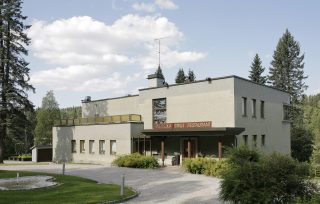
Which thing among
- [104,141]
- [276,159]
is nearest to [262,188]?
[276,159]

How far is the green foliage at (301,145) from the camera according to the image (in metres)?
45.8

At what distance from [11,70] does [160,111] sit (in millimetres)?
18015

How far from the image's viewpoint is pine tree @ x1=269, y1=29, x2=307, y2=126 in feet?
233

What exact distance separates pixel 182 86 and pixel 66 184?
1622 cm

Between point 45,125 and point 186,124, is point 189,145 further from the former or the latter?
point 45,125

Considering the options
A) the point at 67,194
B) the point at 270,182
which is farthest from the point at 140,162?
the point at 270,182

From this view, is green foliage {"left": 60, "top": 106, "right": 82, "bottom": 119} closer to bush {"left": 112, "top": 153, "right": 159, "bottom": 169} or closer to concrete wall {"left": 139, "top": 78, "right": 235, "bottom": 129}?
Answer: concrete wall {"left": 139, "top": 78, "right": 235, "bottom": 129}

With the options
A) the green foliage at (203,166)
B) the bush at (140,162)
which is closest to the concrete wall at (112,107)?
the bush at (140,162)

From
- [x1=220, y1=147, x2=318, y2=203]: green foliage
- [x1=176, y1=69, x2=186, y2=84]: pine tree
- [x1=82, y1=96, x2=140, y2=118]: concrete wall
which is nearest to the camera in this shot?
[x1=220, y1=147, x2=318, y2=203]: green foliage

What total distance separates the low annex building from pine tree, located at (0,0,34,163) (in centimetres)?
570

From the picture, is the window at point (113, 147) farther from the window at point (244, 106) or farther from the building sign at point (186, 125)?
the window at point (244, 106)

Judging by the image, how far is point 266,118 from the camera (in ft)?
117

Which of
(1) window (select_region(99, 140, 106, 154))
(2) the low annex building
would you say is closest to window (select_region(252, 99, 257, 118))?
(2) the low annex building

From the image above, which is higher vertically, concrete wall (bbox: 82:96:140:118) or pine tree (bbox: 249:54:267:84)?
pine tree (bbox: 249:54:267:84)
